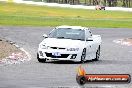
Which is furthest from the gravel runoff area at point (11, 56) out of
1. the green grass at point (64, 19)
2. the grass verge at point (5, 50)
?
the green grass at point (64, 19)

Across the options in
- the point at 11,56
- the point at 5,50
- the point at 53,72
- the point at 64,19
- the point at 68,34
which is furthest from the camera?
the point at 64,19

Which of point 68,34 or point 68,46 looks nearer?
point 68,46

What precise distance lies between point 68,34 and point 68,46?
1400 mm

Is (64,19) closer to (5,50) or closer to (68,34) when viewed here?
(5,50)

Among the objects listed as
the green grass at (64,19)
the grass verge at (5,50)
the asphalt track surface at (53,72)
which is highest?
the asphalt track surface at (53,72)

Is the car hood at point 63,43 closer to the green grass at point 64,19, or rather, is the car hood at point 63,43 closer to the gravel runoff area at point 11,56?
the gravel runoff area at point 11,56

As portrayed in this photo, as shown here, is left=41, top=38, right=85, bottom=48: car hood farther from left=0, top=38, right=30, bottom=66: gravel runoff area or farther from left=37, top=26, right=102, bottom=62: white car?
left=0, top=38, right=30, bottom=66: gravel runoff area

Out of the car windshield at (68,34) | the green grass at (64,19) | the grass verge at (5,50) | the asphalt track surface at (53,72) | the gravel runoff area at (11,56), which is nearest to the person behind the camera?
the asphalt track surface at (53,72)

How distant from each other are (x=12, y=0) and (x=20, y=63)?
376 ft

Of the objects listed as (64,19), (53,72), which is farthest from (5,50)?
(64,19)

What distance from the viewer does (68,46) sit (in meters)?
22.0

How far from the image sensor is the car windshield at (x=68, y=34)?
914 inches

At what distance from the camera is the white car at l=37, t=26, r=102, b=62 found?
21.9 m

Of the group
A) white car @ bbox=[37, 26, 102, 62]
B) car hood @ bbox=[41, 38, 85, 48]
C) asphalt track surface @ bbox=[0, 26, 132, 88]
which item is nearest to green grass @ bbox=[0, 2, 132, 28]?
white car @ bbox=[37, 26, 102, 62]
